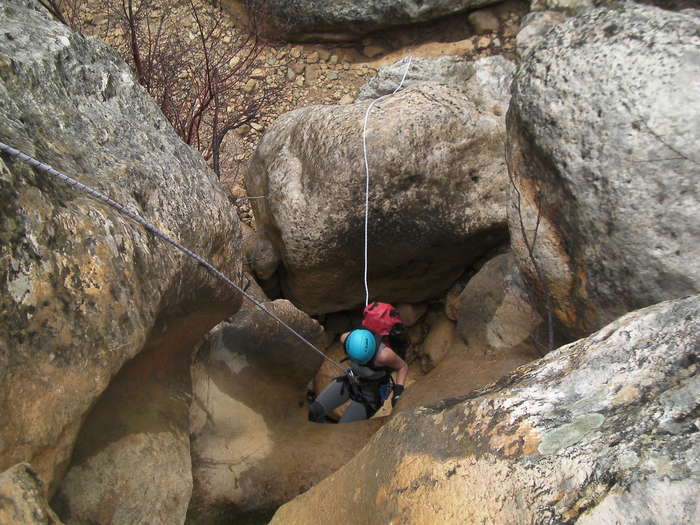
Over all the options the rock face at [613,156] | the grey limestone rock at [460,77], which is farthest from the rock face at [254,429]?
the grey limestone rock at [460,77]

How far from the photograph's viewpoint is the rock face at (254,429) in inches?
130

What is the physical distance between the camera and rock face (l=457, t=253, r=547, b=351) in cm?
417

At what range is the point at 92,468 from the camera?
2459mm

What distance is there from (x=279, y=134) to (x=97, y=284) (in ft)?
11.0

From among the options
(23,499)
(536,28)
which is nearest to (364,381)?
(23,499)

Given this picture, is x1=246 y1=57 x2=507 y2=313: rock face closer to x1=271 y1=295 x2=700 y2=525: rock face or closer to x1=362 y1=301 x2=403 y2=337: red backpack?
x1=362 y1=301 x2=403 y2=337: red backpack

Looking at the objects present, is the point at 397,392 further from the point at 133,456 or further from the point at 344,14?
the point at 344,14

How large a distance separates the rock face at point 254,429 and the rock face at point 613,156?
5.45 feet

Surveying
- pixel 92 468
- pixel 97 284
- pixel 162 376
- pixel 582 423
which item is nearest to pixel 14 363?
pixel 97 284

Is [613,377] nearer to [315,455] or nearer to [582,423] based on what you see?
[582,423]

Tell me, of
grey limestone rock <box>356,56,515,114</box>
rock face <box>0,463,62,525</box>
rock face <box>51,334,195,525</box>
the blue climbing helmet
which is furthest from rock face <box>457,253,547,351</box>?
rock face <box>0,463,62,525</box>

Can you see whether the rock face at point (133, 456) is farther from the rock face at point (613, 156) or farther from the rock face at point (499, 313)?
the rock face at point (499, 313)

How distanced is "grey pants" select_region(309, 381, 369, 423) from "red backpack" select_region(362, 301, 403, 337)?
29.3 inches

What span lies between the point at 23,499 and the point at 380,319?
2.72 meters
